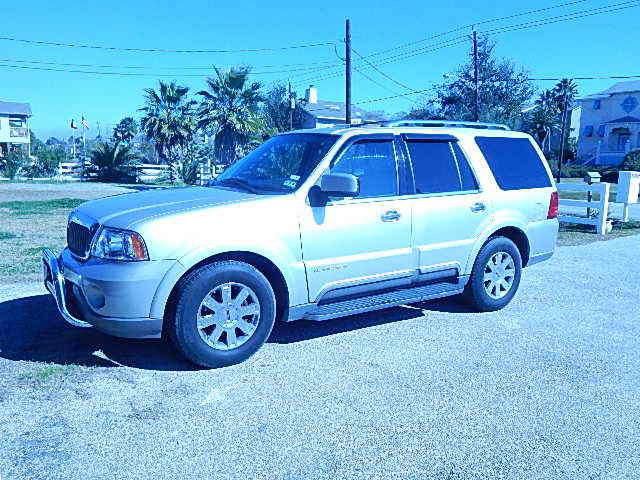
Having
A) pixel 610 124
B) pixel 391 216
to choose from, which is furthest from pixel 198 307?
pixel 610 124

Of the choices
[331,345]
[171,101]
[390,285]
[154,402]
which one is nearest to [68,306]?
[154,402]

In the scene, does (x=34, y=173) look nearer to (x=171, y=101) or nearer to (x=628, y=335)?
(x=171, y=101)

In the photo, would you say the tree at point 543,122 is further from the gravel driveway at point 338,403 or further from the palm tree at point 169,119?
the gravel driveway at point 338,403

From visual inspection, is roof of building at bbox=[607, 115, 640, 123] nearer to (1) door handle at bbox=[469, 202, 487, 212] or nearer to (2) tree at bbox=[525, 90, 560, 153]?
(2) tree at bbox=[525, 90, 560, 153]

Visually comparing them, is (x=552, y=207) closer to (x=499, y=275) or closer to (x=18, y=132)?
(x=499, y=275)

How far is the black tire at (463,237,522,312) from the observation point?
5.50m

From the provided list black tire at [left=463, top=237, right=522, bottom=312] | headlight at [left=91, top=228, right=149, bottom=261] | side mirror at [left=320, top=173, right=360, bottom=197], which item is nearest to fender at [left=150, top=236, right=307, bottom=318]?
headlight at [left=91, top=228, right=149, bottom=261]

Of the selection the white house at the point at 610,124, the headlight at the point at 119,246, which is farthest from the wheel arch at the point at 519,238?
the white house at the point at 610,124

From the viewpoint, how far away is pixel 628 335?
5.04 metres

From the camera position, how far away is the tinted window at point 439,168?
503 cm

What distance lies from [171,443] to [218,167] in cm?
2774

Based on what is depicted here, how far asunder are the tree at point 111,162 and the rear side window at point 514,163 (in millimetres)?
25966

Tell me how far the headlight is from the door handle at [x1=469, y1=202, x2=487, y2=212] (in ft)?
10.3

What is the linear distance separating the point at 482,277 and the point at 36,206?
1356cm
